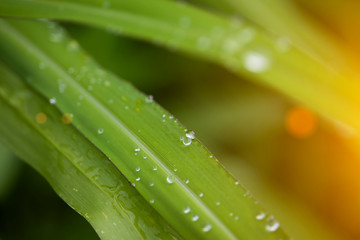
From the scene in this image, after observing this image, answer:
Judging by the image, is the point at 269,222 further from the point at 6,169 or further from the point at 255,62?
the point at 6,169

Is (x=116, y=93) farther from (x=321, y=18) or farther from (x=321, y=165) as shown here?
(x=321, y=18)

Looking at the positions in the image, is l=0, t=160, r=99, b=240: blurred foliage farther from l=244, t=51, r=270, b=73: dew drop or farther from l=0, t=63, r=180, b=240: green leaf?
l=244, t=51, r=270, b=73: dew drop

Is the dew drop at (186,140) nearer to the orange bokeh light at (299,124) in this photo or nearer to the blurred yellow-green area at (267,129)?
the blurred yellow-green area at (267,129)

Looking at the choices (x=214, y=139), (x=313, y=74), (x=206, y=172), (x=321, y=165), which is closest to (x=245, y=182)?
(x=214, y=139)

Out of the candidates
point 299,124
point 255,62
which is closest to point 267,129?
point 299,124

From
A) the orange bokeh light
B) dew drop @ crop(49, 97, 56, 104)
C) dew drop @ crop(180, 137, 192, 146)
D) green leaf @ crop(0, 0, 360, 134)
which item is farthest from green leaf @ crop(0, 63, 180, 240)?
the orange bokeh light

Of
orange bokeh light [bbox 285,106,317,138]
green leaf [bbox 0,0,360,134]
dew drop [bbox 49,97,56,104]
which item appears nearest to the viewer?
dew drop [bbox 49,97,56,104]

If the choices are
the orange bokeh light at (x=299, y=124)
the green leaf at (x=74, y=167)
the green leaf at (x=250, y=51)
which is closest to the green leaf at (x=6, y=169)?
the green leaf at (x=74, y=167)
